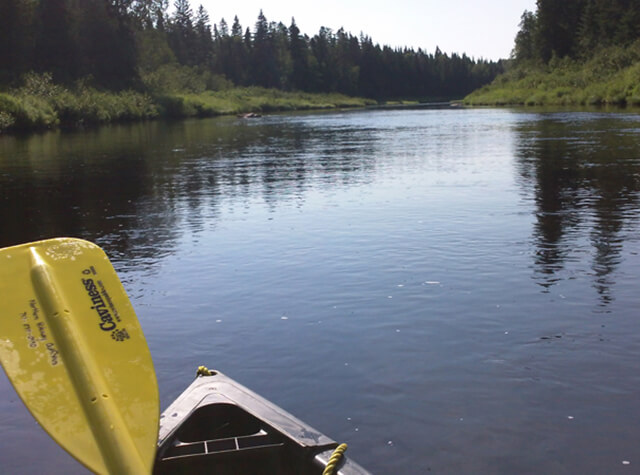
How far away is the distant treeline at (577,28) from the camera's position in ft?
248

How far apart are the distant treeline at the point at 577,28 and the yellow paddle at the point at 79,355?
3088 inches

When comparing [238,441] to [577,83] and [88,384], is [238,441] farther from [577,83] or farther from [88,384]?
[577,83]

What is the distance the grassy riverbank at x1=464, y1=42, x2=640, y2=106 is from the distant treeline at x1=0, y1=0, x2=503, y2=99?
4258cm

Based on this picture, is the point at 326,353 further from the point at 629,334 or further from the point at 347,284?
the point at 629,334

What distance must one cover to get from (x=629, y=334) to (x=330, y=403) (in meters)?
3.46

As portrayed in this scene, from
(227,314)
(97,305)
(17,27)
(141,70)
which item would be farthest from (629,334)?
(141,70)

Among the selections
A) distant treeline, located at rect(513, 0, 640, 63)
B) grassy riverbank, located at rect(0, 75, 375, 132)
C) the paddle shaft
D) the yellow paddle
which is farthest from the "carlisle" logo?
distant treeline, located at rect(513, 0, 640, 63)

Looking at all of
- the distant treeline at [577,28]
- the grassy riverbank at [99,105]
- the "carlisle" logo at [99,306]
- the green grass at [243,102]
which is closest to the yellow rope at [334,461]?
the "carlisle" logo at [99,306]

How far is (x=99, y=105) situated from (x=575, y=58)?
5694 cm

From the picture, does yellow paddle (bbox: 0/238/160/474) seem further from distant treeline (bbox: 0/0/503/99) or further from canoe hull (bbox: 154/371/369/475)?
distant treeline (bbox: 0/0/503/99)

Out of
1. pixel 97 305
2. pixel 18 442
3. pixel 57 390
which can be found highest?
pixel 97 305

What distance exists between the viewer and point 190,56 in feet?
427

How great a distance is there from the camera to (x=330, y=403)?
6.05 metres

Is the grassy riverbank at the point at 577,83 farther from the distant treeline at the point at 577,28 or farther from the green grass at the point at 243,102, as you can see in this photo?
the green grass at the point at 243,102
